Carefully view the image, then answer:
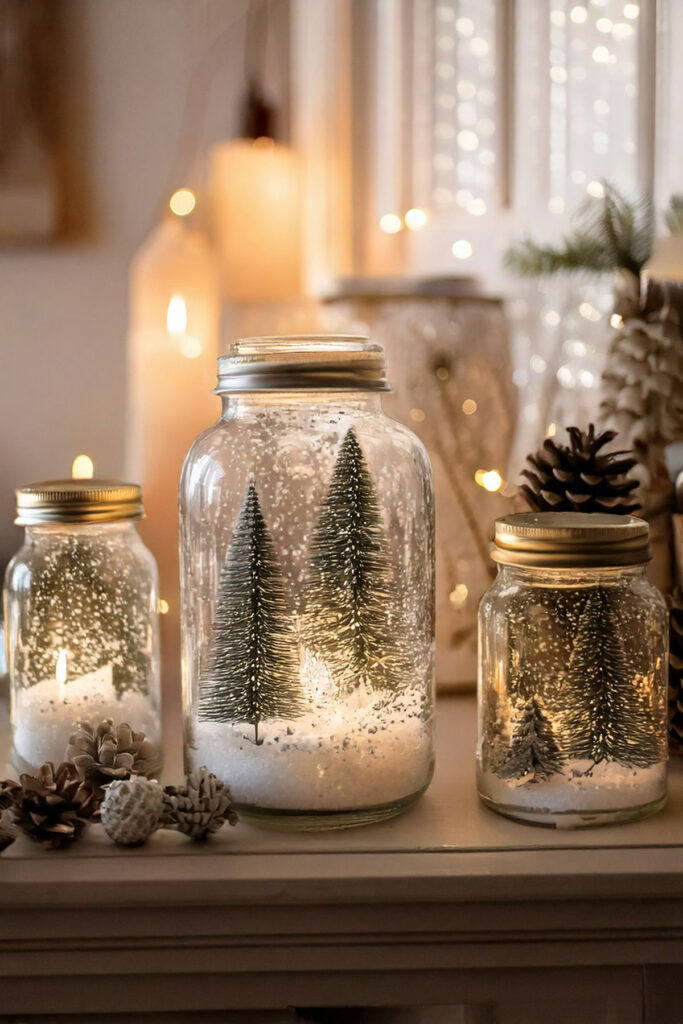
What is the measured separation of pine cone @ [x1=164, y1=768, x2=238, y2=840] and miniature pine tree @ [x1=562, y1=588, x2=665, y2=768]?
18cm

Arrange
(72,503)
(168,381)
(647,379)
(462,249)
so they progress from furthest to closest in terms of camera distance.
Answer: (462,249), (168,381), (647,379), (72,503)

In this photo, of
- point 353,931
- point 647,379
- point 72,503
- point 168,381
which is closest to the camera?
point 353,931

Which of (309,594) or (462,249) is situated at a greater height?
(462,249)

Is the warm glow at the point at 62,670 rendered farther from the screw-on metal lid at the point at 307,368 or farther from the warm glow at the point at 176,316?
the warm glow at the point at 176,316

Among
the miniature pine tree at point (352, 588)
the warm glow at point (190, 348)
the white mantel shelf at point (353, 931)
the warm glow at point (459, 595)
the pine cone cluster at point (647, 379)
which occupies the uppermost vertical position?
the warm glow at point (190, 348)

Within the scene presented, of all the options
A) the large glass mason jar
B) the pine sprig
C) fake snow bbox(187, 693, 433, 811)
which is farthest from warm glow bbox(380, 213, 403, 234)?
fake snow bbox(187, 693, 433, 811)

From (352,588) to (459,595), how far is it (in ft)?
0.84

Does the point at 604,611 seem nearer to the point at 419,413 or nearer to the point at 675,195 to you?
the point at 419,413

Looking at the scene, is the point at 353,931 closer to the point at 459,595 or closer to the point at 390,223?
the point at 459,595

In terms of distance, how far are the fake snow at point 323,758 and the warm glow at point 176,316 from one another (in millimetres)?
434

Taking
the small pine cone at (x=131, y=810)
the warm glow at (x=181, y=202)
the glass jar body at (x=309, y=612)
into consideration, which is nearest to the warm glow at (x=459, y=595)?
the glass jar body at (x=309, y=612)

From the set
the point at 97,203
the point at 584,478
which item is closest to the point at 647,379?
the point at 584,478

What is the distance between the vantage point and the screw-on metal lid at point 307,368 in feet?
1.69

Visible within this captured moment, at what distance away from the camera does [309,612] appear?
1.70ft
